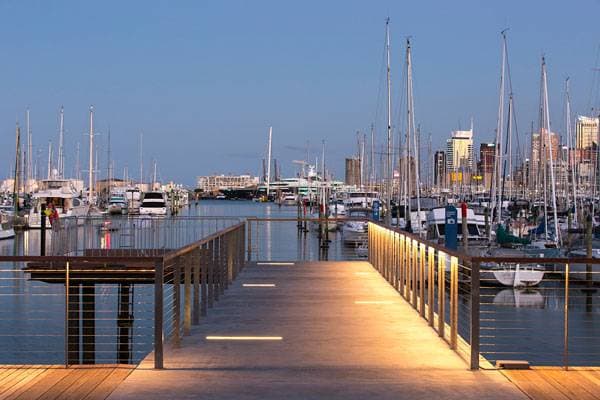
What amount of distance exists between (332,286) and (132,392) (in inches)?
327

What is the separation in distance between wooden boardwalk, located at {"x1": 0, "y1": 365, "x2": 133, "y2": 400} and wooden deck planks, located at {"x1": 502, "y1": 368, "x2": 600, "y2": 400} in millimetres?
3215

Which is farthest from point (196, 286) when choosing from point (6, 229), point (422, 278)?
point (6, 229)

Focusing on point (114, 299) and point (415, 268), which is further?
point (114, 299)

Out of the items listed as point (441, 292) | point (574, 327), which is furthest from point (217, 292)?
point (574, 327)

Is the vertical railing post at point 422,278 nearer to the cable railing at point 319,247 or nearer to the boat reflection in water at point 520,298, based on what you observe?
the boat reflection in water at point 520,298

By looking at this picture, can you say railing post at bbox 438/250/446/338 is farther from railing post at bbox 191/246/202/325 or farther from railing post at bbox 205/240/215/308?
railing post at bbox 205/240/215/308

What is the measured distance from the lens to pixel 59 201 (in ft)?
260

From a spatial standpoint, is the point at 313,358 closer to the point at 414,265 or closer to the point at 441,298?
the point at 441,298

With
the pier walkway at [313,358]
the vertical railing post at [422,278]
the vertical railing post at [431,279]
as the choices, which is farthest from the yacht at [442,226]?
the vertical railing post at [431,279]

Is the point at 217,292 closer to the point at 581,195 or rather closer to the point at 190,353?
the point at 190,353

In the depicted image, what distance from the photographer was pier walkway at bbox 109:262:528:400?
7.25 meters

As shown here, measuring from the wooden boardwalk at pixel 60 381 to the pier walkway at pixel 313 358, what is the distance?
17 centimetres

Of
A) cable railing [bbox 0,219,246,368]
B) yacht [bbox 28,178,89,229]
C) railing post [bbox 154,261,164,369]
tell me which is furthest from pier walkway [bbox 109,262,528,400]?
yacht [bbox 28,178,89,229]

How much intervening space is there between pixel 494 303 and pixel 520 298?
9.73 metres
